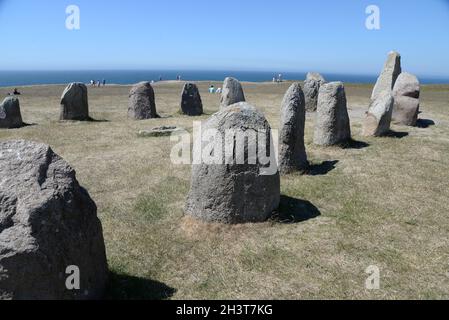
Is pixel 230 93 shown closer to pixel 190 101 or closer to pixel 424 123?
pixel 190 101

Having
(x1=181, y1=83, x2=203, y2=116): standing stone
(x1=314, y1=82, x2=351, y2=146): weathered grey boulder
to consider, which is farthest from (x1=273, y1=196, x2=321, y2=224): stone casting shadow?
(x1=181, y1=83, x2=203, y2=116): standing stone

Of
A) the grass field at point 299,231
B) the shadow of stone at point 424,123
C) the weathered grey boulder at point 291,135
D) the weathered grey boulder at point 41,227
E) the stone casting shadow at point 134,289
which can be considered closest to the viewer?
the weathered grey boulder at point 41,227

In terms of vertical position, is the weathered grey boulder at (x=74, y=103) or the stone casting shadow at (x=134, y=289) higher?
the weathered grey boulder at (x=74, y=103)

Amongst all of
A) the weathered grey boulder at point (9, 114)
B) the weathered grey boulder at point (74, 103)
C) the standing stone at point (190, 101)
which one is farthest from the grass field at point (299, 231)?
the standing stone at point (190, 101)

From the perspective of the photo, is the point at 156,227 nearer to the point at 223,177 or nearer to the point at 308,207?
the point at 223,177

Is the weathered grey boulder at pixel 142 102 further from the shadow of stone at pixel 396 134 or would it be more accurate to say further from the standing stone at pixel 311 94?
the shadow of stone at pixel 396 134

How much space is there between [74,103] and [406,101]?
15.1 meters

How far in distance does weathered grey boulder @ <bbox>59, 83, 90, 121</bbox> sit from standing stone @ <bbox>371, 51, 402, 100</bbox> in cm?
1513

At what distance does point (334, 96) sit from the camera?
13.4 meters

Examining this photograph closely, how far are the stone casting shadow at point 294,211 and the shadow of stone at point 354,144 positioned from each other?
529cm

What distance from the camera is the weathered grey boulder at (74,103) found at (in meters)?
19.7

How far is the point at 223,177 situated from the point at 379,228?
124 inches

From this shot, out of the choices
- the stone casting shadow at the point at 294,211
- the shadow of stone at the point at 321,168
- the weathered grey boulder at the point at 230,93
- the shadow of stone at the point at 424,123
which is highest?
the weathered grey boulder at the point at 230,93
